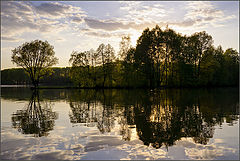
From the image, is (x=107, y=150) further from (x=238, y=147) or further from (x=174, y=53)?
(x=174, y=53)

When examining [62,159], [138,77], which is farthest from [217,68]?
[62,159]

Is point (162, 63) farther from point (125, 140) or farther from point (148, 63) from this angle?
point (125, 140)

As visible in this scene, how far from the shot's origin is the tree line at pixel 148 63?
6003 cm

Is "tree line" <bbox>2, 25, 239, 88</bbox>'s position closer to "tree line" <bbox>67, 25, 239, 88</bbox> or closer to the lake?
"tree line" <bbox>67, 25, 239, 88</bbox>

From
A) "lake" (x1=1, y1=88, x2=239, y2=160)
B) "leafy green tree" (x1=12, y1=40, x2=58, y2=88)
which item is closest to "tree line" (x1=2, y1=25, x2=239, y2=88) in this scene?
"leafy green tree" (x1=12, y1=40, x2=58, y2=88)

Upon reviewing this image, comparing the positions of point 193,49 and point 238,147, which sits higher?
point 193,49

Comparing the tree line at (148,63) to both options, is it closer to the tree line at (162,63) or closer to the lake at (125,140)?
the tree line at (162,63)

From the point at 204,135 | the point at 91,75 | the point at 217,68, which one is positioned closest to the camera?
the point at 204,135

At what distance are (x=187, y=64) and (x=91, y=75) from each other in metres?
32.9

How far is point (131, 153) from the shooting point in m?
6.50

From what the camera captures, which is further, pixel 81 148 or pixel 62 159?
pixel 81 148

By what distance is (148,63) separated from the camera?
196ft

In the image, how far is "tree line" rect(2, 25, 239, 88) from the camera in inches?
2363

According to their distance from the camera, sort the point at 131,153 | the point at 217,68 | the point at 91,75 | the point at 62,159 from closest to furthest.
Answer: the point at 62,159, the point at 131,153, the point at 217,68, the point at 91,75
